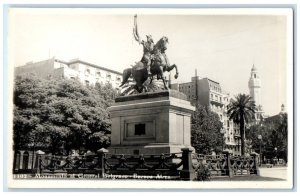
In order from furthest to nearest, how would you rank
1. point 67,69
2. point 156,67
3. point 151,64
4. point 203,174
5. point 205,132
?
1. point 205,132
2. point 67,69
3. point 151,64
4. point 156,67
5. point 203,174

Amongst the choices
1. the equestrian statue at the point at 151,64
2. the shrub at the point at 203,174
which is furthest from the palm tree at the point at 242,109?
the shrub at the point at 203,174

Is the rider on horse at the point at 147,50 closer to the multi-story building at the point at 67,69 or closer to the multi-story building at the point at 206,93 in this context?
the multi-story building at the point at 67,69

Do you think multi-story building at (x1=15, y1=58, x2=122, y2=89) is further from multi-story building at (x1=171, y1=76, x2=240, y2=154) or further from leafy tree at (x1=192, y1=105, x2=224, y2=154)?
multi-story building at (x1=171, y1=76, x2=240, y2=154)

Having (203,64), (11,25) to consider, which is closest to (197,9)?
(11,25)

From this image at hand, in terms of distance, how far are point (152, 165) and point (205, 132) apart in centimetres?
3403

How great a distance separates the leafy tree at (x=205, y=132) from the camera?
51.1 metres

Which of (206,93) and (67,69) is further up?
(67,69)

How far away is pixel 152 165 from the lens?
18953 mm

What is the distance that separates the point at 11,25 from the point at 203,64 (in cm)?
1541

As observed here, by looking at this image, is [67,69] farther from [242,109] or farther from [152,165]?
[152,165]

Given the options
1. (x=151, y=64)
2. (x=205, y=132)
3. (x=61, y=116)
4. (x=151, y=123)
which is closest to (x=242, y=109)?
(x=205, y=132)

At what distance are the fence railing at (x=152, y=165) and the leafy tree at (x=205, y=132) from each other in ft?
94.4

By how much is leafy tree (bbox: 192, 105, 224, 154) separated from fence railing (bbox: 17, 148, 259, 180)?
28769 millimetres

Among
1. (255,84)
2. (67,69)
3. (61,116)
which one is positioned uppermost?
(67,69)
